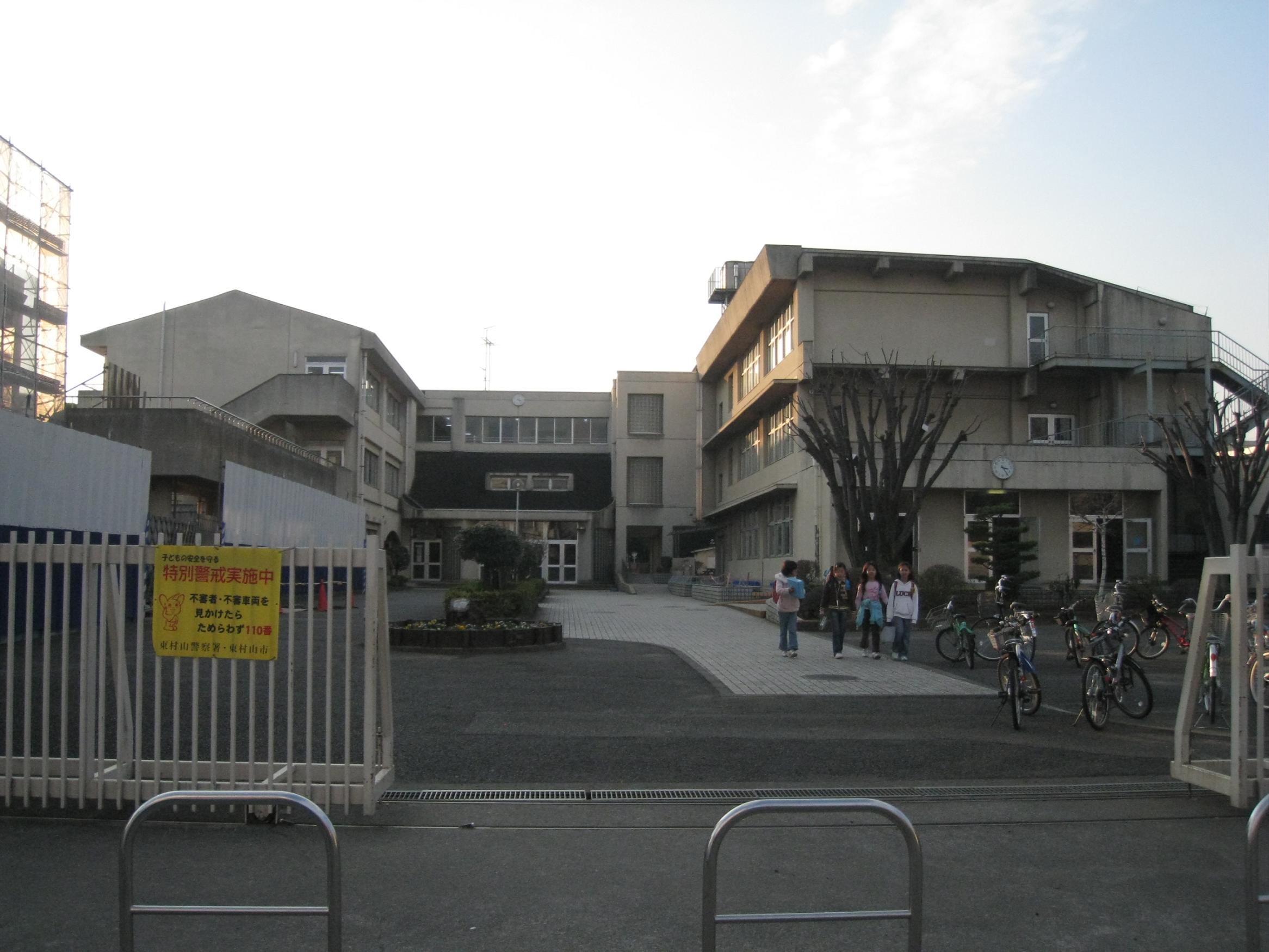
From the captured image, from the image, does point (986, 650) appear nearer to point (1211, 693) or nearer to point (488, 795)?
point (1211, 693)

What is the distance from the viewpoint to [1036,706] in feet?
36.0

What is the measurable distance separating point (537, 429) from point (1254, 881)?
57542 millimetres

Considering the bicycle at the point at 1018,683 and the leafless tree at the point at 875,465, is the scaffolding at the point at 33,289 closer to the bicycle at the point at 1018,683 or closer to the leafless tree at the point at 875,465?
the leafless tree at the point at 875,465

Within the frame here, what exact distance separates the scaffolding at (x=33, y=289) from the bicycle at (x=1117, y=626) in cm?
2381

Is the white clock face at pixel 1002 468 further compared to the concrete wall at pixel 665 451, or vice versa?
the concrete wall at pixel 665 451

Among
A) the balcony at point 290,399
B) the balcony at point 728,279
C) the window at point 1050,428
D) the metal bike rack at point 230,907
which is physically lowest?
the metal bike rack at point 230,907

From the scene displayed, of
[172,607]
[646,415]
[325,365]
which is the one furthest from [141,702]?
[646,415]

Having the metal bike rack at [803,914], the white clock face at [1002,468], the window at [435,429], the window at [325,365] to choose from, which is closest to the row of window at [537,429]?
the window at [435,429]

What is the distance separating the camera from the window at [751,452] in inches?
1652

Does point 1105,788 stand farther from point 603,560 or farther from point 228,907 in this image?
point 603,560

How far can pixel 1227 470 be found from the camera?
86.6 ft

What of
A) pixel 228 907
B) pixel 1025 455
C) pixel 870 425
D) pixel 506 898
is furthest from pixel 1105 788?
pixel 1025 455

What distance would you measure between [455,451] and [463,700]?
4842cm

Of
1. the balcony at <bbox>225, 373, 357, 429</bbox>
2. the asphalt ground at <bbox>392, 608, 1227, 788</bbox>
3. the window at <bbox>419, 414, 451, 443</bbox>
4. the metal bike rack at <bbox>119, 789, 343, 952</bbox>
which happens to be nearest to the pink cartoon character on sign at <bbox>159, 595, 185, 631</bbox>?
the asphalt ground at <bbox>392, 608, 1227, 788</bbox>
